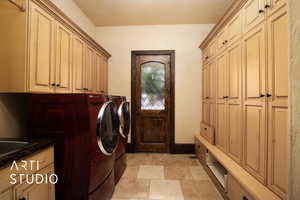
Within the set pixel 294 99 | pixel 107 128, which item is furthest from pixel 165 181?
pixel 294 99

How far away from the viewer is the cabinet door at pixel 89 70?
8.71 feet

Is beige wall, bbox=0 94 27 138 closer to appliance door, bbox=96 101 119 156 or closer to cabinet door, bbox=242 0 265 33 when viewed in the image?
appliance door, bbox=96 101 119 156

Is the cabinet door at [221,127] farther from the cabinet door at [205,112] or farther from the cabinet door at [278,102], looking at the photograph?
the cabinet door at [278,102]

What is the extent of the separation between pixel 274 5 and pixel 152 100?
8.72ft

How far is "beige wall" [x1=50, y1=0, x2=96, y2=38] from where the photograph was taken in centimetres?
253

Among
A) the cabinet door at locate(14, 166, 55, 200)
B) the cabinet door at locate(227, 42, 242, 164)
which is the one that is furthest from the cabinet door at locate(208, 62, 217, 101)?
the cabinet door at locate(14, 166, 55, 200)

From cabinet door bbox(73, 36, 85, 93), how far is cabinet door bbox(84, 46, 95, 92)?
0.10 m

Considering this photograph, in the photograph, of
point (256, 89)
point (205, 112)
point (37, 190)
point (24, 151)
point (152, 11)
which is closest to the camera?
point (24, 151)

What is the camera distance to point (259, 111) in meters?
1.49

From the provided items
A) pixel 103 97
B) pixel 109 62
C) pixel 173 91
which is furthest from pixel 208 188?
pixel 109 62

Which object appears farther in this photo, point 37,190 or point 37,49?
point 37,49

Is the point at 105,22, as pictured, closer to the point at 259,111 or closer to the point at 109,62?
the point at 109,62

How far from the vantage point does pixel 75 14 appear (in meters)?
2.88

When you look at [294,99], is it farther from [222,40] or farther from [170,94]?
[170,94]
